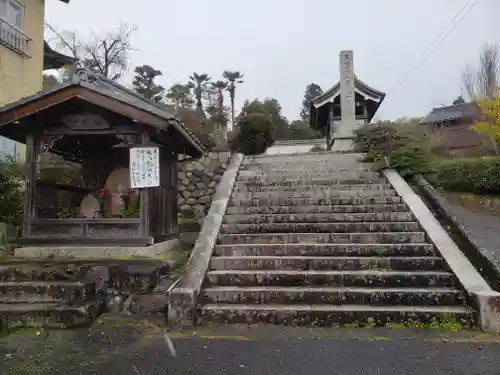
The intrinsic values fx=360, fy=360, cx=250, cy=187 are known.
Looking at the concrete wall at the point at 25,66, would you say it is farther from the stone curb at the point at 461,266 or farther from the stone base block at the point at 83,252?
the stone curb at the point at 461,266

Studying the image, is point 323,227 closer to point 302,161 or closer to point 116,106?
point 116,106

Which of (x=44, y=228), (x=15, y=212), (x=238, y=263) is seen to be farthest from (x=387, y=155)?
(x=15, y=212)

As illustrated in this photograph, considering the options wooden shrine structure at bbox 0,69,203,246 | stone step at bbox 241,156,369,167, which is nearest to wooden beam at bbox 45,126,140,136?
wooden shrine structure at bbox 0,69,203,246

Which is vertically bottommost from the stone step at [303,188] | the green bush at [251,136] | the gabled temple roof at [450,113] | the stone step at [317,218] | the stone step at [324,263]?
the stone step at [324,263]

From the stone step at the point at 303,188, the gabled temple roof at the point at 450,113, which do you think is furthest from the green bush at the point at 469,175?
the gabled temple roof at the point at 450,113

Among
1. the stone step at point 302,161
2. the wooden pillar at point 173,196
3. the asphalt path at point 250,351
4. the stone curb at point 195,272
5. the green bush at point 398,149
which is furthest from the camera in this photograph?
the stone step at point 302,161

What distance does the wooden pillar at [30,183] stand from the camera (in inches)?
242

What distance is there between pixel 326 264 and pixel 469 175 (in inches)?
211

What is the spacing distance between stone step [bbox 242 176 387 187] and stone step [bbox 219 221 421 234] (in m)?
2.21

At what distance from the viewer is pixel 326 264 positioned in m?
5.42

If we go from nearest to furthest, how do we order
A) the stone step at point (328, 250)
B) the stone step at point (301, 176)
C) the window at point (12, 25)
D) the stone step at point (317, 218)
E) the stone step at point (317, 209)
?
1. the stone step at point (328, 250)
2. the stone step at point (317, 218)
3. the stone step at point (317, 209)
4. the stone step at point (301, 176)
5. the window at point (12, 25)

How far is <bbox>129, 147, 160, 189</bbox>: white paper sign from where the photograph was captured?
612 centimetres

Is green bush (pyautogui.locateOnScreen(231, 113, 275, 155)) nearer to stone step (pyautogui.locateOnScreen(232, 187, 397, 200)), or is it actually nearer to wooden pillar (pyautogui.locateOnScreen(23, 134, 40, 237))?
stone step (pyautogui.locateOnScreen(232, 187, 397, 200))

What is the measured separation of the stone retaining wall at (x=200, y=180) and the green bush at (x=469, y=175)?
607 centimetres
